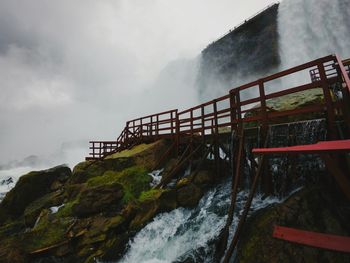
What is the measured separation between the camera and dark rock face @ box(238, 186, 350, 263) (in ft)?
13.7

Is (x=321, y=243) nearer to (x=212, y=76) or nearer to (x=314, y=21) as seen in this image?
(x=314, y=21)

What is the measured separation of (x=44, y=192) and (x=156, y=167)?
28.0ft

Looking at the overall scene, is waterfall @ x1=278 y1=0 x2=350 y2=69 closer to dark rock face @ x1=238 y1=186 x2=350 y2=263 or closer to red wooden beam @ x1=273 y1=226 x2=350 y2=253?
dark rock face @ x1=238 y1=186 x2=350 y2=263

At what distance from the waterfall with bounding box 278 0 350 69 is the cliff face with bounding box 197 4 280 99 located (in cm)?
155

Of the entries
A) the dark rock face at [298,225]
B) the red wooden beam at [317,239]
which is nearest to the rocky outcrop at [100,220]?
the dark rock face at [298,225]

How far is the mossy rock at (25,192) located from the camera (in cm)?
1442

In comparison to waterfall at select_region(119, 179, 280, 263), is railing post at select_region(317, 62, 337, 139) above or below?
above

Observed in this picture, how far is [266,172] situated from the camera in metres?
6.70

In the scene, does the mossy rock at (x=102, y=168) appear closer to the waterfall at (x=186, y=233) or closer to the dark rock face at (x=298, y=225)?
the waterfall at (x=186, y=233)

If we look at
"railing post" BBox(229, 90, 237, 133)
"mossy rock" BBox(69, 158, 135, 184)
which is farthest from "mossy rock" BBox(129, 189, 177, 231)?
"mossy rock" BBox(69, 158, 135, 184)

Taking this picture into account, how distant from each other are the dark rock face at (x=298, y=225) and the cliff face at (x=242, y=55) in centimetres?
2996

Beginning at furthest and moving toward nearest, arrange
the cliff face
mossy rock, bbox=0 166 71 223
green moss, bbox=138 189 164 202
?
the cliff face < mossy rock, bbox=0 166 71 223 < green moss, bbox=138 189 164 202

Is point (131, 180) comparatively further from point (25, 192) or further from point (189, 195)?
point (25, 192)

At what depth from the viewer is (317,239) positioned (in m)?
2.71
